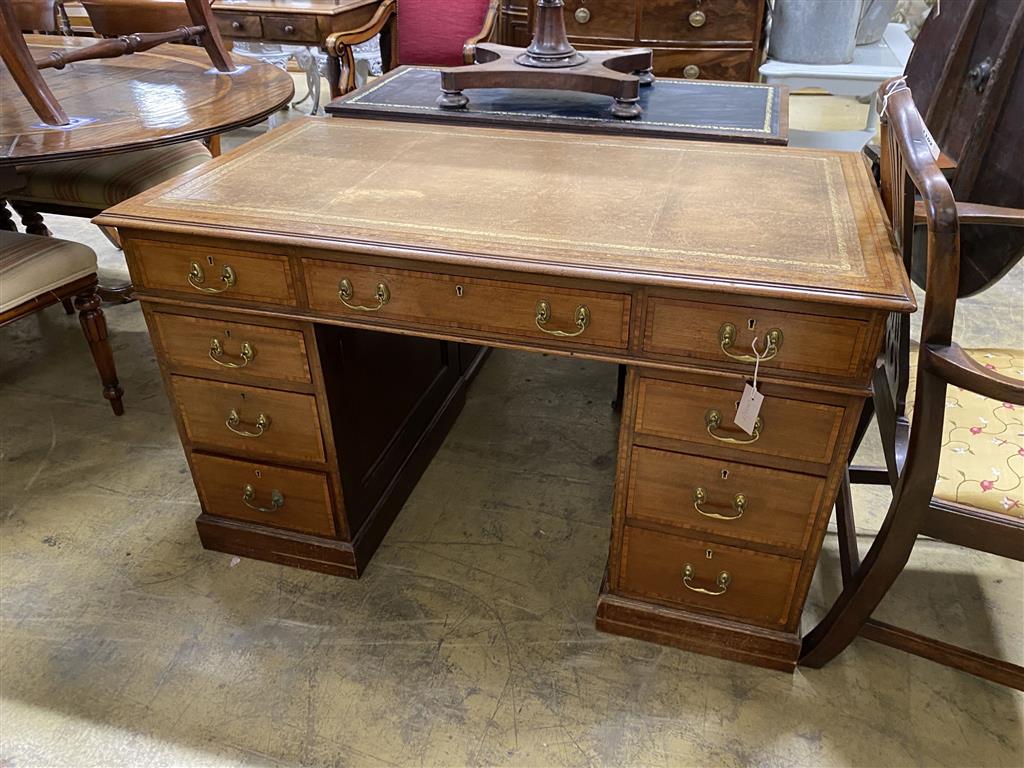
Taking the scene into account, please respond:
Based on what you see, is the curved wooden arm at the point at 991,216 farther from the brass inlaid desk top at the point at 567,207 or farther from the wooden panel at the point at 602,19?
the wooden panel at the point at 602,19

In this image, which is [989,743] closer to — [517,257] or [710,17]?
[517,257]

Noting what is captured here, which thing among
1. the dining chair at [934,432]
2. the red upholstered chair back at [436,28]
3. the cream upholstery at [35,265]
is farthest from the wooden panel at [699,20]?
the cream upholstery at [35,265]

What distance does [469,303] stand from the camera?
4.05 feet

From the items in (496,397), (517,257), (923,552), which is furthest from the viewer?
(496,397)

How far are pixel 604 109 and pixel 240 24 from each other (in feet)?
7.59

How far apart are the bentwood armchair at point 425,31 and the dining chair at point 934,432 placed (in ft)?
7.20

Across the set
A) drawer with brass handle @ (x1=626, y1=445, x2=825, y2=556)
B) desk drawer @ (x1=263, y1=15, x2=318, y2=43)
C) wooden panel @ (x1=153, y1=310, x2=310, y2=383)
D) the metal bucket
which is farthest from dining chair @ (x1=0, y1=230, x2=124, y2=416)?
the metal bucket

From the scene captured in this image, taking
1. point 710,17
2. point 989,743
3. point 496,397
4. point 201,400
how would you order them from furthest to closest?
point 710,17 → point 496,397 → point 201,400 → point 989,743

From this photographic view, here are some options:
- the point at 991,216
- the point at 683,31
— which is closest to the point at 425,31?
the point at 683,31

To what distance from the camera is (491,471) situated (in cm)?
203

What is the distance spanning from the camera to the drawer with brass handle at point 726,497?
1.28 meters

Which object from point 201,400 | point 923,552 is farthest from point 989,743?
point 201,400

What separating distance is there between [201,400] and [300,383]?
0.24 m

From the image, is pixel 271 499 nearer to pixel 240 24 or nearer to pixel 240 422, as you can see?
pixel 240 422
